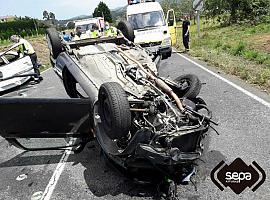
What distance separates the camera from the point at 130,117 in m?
3.87

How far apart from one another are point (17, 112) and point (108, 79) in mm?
1361

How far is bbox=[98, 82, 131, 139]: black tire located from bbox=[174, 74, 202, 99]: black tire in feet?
4.20

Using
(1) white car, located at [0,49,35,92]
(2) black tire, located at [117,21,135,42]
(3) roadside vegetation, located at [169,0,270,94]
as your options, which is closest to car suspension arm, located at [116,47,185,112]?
(2) black tire, located at [117,21,135,42]

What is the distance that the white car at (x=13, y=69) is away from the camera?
10.4 meters

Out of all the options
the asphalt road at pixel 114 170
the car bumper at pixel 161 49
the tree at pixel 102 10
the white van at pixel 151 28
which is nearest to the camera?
the asphalt road at pixel 114 170

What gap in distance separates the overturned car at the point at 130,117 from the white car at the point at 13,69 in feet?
17.7

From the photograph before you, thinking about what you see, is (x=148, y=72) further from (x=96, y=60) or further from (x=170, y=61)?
(x=170, y=61)

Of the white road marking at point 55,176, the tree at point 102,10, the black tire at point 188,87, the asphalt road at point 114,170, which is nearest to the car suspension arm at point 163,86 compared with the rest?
the black tire at point 188,87

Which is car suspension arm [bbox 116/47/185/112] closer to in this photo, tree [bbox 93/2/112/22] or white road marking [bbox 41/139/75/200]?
white road marking [bbox 41/139/75/200]

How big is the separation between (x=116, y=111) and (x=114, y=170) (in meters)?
0.92

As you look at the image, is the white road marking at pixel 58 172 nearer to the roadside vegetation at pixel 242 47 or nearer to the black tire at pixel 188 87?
the black tire at pixel 188 87

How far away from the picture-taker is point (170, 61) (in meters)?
12.7

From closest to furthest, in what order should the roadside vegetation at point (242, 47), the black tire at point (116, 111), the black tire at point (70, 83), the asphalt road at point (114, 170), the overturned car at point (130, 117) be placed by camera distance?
the overturned car at point (130, 117), the black tire at point (116, 111), the asphalt road at point (114, 170), the black tire at point (70, 83), the roadside vegetation at point (242, 47)

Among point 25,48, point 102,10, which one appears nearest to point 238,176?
point 25,48
